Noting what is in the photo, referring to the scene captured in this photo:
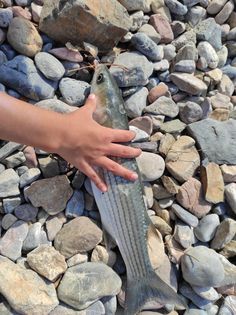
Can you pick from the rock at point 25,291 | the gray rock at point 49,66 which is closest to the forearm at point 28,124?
the gray rock at point 49,66

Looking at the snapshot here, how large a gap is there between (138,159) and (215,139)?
566 mm

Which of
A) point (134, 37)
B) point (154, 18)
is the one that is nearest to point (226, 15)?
point (154, 18)

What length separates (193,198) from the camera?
296 cm

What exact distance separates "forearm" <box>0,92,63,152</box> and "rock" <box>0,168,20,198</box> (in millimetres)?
322

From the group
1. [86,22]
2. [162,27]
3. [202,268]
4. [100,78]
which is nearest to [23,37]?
[86,22]

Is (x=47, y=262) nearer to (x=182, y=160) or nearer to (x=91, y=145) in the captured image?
(x=91, y=145)

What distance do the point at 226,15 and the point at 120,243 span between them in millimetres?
2028

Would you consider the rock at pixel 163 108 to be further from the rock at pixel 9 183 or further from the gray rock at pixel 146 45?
the rock at pixel 9 183

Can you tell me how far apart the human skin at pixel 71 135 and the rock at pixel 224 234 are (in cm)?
72

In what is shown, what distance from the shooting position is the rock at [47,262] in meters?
2.55

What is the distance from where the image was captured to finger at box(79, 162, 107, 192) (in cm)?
251

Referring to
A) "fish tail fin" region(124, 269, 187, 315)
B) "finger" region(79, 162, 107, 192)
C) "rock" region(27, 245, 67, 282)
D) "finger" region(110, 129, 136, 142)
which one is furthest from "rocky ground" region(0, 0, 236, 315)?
"finger" region(110, 129, 136, 142)

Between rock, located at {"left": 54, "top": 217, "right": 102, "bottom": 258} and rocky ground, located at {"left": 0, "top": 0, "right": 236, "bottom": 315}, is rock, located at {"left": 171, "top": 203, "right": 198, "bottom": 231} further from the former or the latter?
rock, located at {"left": 54, "top": 217, "right": 102, "bottom": 258}

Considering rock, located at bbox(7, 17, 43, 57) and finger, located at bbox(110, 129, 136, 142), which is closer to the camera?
finger, located at bbox(110, 129, 136, 142)
